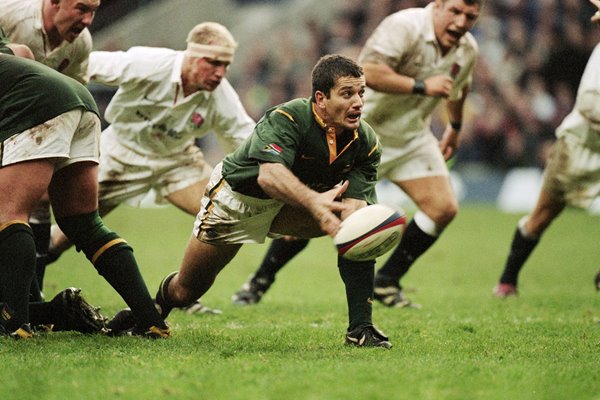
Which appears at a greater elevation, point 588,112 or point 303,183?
point 303,183

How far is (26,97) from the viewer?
5.86 m

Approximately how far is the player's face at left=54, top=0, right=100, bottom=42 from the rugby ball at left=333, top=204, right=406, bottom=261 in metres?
2.52

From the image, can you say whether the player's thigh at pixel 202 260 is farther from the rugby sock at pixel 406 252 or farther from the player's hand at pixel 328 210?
the rugby sock at pixel 406 252

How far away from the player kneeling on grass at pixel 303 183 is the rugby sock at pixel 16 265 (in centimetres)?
74

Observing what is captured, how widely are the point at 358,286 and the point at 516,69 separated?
16393 mm

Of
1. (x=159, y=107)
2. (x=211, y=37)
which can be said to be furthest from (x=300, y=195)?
(x=159, y=107)

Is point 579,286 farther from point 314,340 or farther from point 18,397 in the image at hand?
point 18,397

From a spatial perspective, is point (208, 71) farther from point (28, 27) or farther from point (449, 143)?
point (449, 143)

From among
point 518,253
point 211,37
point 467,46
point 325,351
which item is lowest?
point 518,253

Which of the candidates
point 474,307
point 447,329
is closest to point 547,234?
point 474,307

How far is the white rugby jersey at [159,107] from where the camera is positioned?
8.08m

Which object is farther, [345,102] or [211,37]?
[211,37]

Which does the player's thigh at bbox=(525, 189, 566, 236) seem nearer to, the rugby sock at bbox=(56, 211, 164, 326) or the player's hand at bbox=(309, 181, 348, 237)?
the player's hand at bbox=(309, 181, 348, 237)

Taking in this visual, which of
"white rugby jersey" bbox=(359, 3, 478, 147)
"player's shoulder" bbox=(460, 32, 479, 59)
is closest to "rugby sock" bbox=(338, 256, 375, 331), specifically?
"white rugby jersey" bbox=(359, 3, 478, 147)
